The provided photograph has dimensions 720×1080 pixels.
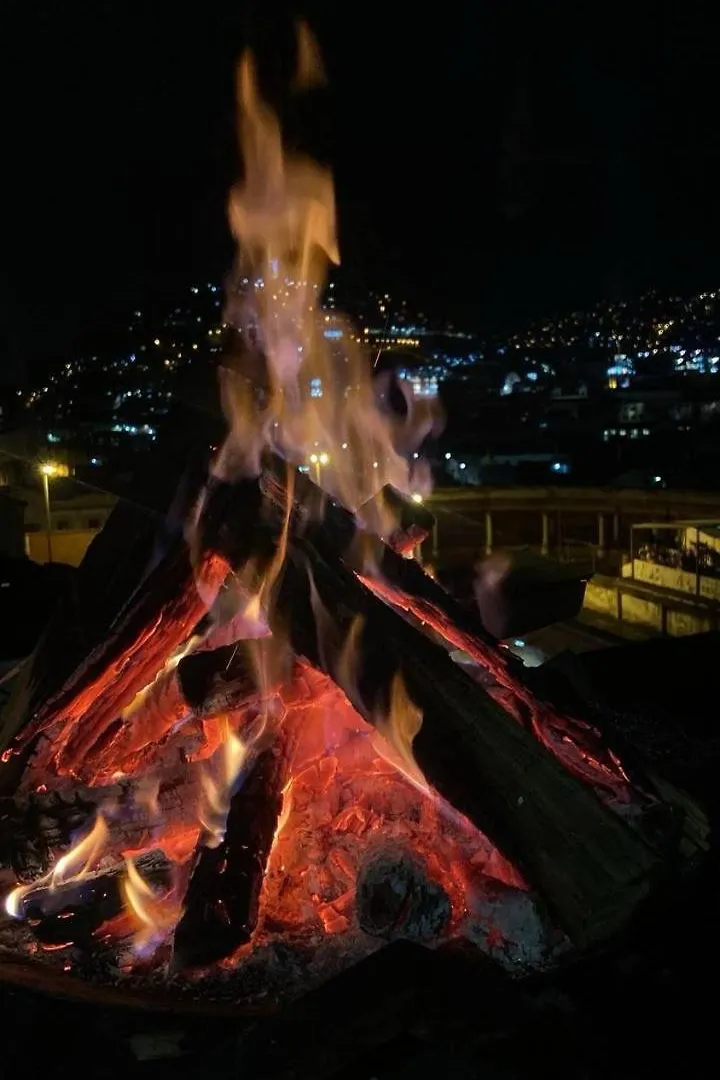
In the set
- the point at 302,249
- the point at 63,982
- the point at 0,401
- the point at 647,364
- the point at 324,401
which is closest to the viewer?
the point at 63,982

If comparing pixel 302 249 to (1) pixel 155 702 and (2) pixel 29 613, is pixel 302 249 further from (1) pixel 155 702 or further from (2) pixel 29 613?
(2) pixel 29 613

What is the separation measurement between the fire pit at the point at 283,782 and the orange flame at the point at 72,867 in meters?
0.01

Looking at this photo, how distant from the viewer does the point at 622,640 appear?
40.4ft

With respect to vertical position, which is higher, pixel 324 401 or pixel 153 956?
pixel 324 401

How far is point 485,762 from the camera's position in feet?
15.9

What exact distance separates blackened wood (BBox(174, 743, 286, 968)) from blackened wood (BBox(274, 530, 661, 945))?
2.58ft

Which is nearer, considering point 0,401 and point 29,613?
point 29,613

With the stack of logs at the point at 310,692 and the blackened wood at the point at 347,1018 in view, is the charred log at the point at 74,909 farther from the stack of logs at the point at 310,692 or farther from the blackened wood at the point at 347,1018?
the blackened wood at the point at 347,1018

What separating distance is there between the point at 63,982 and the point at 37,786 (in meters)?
1.61

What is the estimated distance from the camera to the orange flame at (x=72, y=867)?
16.3 feet

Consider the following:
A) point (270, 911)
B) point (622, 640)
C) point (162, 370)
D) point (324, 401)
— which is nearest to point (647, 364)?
point (162, 370)

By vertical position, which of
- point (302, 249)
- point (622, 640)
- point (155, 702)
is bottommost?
point (622, 640)

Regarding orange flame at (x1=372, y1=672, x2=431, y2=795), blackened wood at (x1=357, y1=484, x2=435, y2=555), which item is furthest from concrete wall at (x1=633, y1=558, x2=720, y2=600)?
orange flame at (x1=372, y1=672, x2=431, y2=795)

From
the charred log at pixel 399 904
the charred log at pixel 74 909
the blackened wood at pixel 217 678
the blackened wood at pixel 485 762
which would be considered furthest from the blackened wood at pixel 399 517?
the charred log at pixel 74 909
